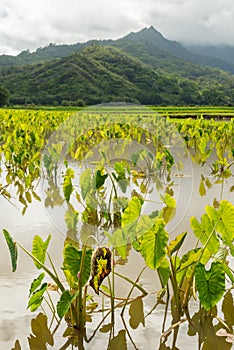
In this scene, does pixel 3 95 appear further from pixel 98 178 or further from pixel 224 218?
pixel 224 218

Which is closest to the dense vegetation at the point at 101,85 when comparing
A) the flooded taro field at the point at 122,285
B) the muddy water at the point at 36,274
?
the muddy water at the point at 36,274

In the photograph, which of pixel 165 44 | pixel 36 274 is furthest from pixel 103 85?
pixel 165 44

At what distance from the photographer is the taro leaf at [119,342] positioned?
1878 millimetres

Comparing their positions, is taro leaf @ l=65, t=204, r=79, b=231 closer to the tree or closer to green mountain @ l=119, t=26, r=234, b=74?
the tree

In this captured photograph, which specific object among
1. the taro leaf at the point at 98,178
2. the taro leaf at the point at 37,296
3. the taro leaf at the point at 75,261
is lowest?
the taro leaf at the point at 37,296

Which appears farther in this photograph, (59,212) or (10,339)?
(59,212)

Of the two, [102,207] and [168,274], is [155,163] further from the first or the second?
[168,274]

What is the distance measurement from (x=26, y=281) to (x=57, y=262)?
1.05 ft

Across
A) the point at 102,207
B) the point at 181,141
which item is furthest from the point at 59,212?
the point at 181,141

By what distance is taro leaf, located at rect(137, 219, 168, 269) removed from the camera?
1.82m

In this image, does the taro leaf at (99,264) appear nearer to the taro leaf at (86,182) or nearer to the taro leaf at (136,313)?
the taro leaf at (136,313)

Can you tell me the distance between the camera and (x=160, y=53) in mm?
91938

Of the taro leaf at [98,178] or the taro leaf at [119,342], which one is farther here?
the taro leaf at [98,178]

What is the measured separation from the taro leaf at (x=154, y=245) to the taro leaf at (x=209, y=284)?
142mm
